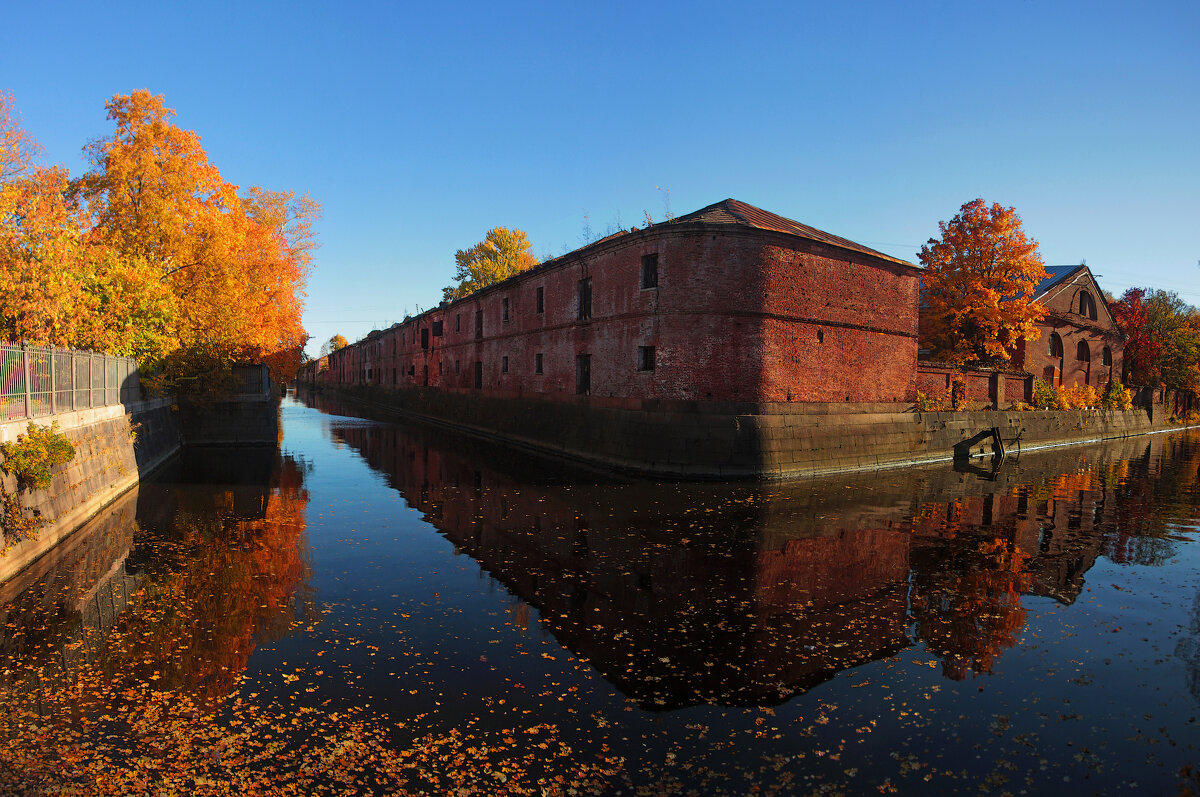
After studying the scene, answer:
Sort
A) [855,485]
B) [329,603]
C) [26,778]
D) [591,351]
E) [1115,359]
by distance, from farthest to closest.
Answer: [1115,359] < [591,351] < [855,485] < [329,603] < [26,778]

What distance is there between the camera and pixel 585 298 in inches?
1007

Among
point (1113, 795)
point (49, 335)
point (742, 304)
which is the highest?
point (742, 304)

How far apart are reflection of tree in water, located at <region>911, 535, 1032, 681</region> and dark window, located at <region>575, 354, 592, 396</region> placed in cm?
1543

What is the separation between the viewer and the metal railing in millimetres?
9914

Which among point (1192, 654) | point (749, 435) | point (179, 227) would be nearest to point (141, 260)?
point (179, 227)

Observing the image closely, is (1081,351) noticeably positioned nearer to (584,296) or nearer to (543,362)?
(584,296)

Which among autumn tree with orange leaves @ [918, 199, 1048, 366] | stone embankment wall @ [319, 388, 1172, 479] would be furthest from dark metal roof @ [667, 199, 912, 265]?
autumn tree with orange leaves @ [918, 199, 1048, 366]

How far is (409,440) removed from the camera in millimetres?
28750

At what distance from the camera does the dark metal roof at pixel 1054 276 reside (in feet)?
127

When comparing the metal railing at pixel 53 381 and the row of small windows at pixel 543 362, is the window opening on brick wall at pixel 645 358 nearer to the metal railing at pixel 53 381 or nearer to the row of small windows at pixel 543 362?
the row of small windows at pixel 543 362

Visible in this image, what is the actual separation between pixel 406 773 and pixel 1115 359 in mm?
56220

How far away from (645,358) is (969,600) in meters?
14.3

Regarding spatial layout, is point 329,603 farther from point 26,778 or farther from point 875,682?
point 875,682

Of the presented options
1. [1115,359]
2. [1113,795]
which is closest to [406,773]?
[1113,795]
